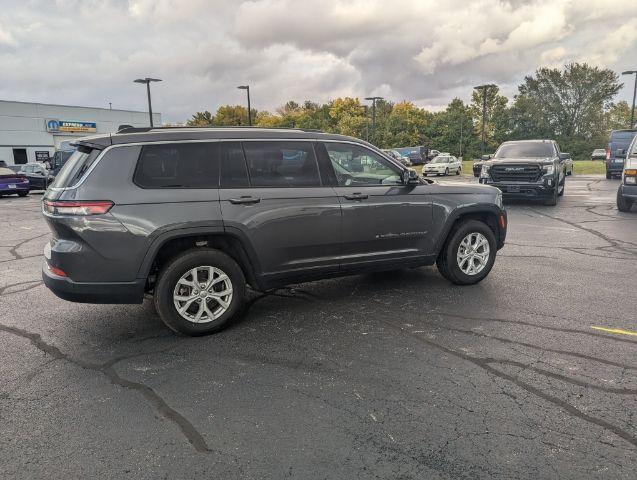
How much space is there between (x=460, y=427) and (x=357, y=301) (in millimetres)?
2427

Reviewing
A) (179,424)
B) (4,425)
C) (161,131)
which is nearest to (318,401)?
(179,424)

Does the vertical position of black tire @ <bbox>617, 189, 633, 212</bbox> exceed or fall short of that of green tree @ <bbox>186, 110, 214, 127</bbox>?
it falls short

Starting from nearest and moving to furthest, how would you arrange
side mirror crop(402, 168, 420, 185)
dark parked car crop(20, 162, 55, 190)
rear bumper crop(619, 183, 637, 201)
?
side mirror crop(402, 168, 420, 185) → rear bumper crop(619, 183, 637, 201) → dark parked car crop(20, 162, 55, 190)

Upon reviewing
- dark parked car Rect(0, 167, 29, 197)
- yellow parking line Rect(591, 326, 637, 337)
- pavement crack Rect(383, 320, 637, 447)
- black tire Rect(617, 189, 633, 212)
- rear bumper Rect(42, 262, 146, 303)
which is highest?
dark parked car Rect(0, 167, 29, 197)

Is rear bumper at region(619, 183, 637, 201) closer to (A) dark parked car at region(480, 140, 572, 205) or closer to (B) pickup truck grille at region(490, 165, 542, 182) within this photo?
(A) dark parked car at region(480, 140, 572, 205)

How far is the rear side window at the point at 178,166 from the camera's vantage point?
4051mm

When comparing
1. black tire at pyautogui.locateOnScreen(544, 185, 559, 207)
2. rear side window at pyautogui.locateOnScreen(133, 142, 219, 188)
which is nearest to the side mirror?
rear side window at pyautogui.locateOnScreen(133, 142, 219, 188)

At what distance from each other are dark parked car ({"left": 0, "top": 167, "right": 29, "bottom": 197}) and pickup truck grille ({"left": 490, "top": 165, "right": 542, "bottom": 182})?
19116 mm

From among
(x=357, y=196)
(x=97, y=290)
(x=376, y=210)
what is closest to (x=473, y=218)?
(x=376, y=210)

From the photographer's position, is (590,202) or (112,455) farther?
(590,202)

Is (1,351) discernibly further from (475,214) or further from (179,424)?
(475,214)

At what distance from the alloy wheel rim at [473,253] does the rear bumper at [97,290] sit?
11.8ft

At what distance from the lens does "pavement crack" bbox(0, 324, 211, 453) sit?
2.79m

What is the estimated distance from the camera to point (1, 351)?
3.99 m
